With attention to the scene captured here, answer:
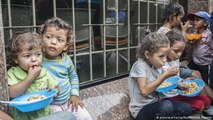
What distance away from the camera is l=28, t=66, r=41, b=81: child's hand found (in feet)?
6.23

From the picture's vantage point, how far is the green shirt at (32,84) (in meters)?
1.96

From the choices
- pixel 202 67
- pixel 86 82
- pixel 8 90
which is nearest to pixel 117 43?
pixel 86 82

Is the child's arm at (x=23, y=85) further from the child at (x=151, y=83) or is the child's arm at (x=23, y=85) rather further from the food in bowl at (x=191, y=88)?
the food in bowl at (x=191, y=88)

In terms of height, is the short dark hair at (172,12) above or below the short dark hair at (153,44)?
above

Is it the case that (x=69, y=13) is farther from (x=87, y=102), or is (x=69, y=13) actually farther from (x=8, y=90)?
(x=8, y=90)

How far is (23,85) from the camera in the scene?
1.87 m

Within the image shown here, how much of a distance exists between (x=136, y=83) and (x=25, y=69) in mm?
1208

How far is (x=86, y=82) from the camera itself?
3250 millimetres

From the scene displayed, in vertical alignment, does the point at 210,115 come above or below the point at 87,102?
below

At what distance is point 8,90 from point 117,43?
1.98 meters

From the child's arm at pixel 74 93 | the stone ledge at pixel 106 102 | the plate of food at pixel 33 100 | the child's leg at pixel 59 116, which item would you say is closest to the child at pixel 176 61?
the stone ledge at pixel 106 102

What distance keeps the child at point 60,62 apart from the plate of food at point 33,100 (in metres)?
0.27

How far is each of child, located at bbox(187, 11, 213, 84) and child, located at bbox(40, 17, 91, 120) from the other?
2240 mm

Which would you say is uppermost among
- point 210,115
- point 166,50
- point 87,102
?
point 166,50
